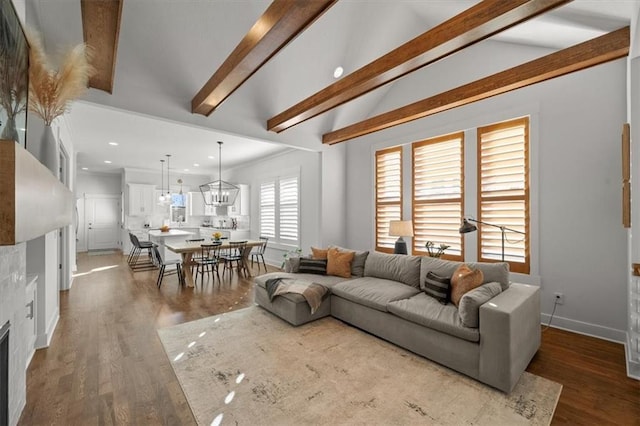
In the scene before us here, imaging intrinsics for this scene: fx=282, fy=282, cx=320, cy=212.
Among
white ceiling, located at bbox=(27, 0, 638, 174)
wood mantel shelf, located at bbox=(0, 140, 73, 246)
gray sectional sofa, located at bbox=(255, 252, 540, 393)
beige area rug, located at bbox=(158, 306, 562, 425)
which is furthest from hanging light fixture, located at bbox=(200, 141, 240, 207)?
wood mantel shelf, located at bbox=(0, 140, 73, 246)

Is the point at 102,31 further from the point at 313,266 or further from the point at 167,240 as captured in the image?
the point at 167,240

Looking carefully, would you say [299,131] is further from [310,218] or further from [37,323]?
[37,323]

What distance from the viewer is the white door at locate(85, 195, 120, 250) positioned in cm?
967

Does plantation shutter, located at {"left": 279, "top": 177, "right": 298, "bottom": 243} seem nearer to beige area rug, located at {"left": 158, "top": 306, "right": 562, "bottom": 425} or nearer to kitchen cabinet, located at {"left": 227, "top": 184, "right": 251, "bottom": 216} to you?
kitchen cabinet, located at {"left": 227, "top": 184, "right": 251, "bottom": 216}

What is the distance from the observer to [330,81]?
432 cm

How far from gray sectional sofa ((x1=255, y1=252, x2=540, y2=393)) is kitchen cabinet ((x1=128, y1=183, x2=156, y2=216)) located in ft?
23.4

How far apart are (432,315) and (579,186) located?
2.35 meters

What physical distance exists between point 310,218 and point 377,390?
4.14m

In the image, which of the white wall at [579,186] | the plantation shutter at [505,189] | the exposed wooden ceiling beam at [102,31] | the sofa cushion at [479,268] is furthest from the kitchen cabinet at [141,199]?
the white wall at [579,186]

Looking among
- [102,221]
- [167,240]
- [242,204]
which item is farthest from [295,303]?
[102,221]

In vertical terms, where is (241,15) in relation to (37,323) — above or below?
above

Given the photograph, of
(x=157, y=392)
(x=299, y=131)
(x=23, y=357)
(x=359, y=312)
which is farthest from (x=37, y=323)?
(x=299, y=131)

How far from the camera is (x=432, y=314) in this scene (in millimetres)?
2547

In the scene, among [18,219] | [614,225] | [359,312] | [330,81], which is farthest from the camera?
[330,81]
